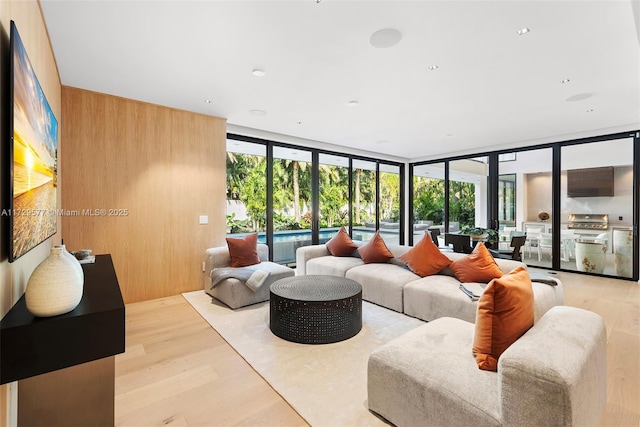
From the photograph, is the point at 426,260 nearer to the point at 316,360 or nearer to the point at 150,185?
the point at 316,360

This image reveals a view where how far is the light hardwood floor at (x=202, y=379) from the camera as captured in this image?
1.79m

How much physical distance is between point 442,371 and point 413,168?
738 cm

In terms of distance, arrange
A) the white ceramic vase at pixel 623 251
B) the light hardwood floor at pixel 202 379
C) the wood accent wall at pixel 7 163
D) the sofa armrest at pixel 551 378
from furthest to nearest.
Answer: the white ceramic vase at pixel 623 251, the light hardwood floor at pixel 202 379, the wood accent wall at pixel 7 163, the sofa armrest at pixel 551 378

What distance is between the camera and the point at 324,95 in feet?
12.1

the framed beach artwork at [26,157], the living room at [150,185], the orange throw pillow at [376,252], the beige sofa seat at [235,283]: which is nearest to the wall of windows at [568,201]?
the living room at [150,185]

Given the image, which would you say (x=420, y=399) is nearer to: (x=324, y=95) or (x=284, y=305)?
(x=284, y=305)

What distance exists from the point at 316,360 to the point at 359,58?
2647 mm

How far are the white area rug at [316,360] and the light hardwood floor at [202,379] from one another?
0.08 meters

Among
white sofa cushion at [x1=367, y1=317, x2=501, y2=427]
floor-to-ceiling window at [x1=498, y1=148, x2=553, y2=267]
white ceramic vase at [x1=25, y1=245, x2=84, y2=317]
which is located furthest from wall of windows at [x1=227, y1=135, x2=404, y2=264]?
white sofa cushion at [x1=367, y1=317, x2=501, y2=427]

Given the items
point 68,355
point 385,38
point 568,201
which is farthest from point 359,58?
point 568,201

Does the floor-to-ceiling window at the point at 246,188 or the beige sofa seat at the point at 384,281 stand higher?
the floor-to-ceiling window at the point at 246,188

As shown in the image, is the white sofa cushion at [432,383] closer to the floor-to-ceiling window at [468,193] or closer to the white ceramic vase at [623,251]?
the white ceramic vase at [623,251]

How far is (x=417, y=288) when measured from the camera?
3.25 metres

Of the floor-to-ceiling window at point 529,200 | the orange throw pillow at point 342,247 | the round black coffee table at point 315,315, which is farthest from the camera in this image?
the floor-to-ceiling window at point 529,200
